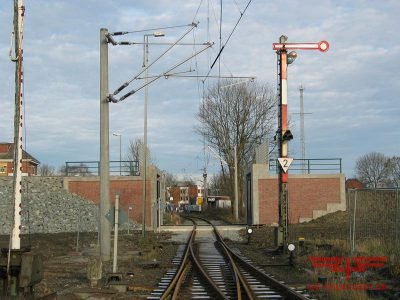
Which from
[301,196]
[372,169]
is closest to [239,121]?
[301,196]

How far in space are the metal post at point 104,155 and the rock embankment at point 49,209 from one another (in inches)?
751

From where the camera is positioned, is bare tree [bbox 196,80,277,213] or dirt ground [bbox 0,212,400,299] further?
bare tree [bbox 196,80,277,213]

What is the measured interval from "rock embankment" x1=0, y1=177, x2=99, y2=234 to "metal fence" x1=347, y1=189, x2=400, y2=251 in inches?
879

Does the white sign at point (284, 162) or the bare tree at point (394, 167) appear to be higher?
the bare tree at point (394, 167)

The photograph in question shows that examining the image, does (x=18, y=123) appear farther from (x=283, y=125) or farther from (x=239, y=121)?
(x=239, y=121)

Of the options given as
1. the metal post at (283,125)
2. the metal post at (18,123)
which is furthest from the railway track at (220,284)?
the metal post at (18,123)

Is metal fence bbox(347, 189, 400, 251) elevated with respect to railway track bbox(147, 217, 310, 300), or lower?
elevated

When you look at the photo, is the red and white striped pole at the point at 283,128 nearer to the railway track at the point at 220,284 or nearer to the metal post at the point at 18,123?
the railway track at the point at 220,284

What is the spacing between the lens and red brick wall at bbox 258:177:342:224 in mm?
46062

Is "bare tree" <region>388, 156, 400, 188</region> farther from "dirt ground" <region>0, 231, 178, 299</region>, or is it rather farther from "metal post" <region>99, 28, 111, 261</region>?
"metal post" <region>99, 28, 111, 261</region>

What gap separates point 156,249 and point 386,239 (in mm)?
11005

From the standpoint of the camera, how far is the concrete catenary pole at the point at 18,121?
34.9 feet

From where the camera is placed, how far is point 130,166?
48438mm

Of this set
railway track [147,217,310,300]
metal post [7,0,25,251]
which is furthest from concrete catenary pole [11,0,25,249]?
railway track [147,217,310,300]
